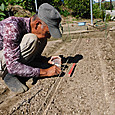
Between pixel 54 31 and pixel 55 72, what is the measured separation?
58 cm

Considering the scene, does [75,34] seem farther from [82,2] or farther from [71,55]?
[82,2]

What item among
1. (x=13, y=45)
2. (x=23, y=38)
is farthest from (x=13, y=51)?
(x=23, y=38)

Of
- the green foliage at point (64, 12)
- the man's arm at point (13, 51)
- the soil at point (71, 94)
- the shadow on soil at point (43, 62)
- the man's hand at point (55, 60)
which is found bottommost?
the soil at point (71, 94)

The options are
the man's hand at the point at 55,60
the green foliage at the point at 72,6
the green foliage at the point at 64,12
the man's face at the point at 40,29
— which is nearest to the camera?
the man's face at the point at 40,29

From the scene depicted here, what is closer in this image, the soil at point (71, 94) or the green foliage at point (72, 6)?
the soil at point (71, 94)

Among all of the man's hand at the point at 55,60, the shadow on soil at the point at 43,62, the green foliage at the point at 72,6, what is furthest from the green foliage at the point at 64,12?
the man's hand at the point at 55,60

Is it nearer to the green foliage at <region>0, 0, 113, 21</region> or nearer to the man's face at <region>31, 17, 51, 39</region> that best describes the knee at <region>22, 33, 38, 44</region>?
the man's face at <region>31, 17, 51, 39</region>

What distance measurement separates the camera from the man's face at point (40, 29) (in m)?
2.08

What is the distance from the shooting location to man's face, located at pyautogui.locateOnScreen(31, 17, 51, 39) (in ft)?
6.81

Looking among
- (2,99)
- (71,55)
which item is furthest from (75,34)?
(2,99)

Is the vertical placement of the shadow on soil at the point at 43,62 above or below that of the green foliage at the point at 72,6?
below

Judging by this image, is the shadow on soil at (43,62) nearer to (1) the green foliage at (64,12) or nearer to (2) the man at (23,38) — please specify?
(2) the man at (23,38)

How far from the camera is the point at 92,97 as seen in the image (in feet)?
6.29

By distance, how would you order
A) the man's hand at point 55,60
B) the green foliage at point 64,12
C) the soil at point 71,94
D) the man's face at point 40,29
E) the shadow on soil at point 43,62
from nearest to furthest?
the soil at point 71,94 → the man's face at point 40,29 → the shadow on soil at point 43,62 → the man's hand at point 55,60 → the green foliage at point 64,12
